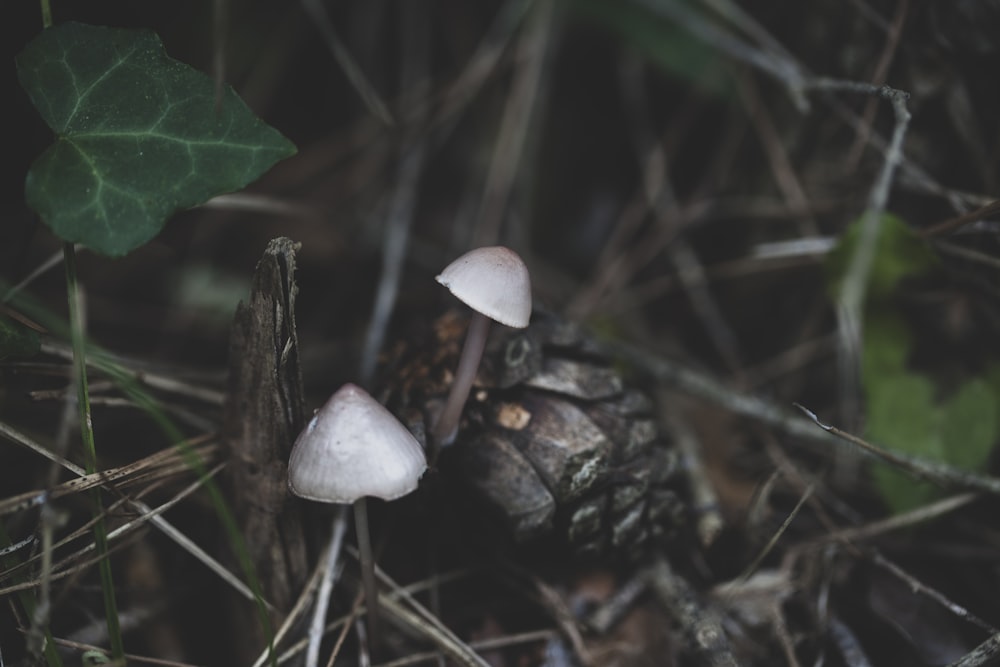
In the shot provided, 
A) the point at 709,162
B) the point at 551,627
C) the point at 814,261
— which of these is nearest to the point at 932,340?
the point at 814,261

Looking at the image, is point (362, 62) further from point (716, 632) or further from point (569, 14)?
point (716, 632)

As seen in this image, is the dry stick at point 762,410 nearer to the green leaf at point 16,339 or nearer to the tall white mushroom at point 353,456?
the tall white mushroom at point 353,456

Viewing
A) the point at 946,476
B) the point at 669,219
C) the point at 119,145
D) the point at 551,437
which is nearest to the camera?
the point at 119,145

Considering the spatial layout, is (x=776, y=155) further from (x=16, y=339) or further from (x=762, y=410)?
(x=16, y=339)

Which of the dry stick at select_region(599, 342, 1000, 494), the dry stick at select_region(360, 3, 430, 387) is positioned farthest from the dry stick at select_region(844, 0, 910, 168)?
the dry stick at select_region(360, 3, 430, 387)

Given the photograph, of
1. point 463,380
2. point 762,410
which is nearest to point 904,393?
point 762,410

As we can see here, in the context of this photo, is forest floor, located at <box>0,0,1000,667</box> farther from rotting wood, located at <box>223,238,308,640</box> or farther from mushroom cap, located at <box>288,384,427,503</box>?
mushroom cap, located at <box>288,384,427,503</box>
